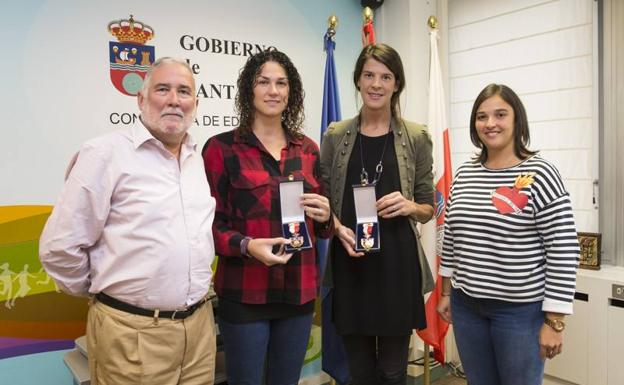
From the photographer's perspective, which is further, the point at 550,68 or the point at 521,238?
the point at 550,68

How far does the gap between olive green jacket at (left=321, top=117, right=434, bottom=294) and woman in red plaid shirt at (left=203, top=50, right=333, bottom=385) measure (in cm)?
16

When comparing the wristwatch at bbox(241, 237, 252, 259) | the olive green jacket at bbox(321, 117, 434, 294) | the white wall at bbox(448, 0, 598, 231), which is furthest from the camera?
the white wall at bbox(448, 0, 598, 231)

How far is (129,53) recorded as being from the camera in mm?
2271

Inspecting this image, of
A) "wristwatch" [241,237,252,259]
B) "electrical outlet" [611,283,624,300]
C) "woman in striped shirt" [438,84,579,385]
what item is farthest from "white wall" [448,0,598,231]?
"wristwatch" [241,237,252,259]

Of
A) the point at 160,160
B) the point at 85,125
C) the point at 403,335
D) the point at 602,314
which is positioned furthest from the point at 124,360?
the point at 602,314

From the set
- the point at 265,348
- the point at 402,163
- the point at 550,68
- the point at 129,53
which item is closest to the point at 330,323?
the point at 265,348

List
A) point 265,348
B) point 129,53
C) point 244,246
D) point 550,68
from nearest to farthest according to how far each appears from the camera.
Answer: point 244,246, point 265,348, point 129,53, point 550,68

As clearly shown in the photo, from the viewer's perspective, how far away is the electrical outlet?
2.44 meters

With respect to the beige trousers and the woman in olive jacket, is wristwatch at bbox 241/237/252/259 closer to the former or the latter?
the beige trousers

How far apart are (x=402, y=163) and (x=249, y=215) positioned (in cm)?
61

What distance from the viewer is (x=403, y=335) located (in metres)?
1.74

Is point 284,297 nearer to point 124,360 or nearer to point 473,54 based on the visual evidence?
point 124,360

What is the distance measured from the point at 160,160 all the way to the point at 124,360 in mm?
579

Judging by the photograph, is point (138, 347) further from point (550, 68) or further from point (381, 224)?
point (550, 68)
